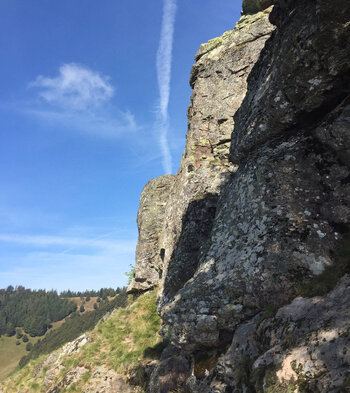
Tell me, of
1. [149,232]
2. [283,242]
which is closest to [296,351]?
[283,242]

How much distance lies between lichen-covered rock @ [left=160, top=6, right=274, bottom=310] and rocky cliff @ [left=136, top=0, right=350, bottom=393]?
10.7 feet

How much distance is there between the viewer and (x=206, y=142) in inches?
774

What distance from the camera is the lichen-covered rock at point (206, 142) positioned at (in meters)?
14.9

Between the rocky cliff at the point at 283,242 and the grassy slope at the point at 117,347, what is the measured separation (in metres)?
5.03

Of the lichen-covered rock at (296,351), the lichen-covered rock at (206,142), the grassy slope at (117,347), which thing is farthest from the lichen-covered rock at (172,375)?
the grassy slope at (117,347)

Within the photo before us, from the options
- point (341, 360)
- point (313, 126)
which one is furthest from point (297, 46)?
point (341, 360)

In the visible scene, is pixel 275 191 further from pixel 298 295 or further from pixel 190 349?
pixel 190 349

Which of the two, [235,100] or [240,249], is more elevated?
[235,100]

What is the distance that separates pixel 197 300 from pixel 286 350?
13.0 feet

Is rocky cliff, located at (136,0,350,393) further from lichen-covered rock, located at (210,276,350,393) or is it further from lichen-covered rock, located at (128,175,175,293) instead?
lichen-covered rock, located at (128,175,175,293)

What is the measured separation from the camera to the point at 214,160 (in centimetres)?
1861

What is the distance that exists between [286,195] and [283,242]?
1.65 metres

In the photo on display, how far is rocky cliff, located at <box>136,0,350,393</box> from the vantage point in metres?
5.83

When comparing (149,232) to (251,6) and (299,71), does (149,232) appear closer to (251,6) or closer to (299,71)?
(251,6)
